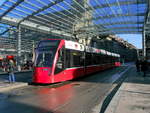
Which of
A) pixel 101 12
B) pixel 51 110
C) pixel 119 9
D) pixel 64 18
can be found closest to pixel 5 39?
pixel 64 18

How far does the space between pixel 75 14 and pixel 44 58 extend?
15217 mm

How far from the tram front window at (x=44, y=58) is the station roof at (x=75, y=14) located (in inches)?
328

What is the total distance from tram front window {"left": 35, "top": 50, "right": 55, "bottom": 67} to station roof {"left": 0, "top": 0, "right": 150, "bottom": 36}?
8335 mm

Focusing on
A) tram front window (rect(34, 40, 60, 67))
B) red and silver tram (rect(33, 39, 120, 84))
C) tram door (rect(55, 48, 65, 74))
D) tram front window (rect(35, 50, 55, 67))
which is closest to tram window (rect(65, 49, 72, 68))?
red and silver tram (rect(33, 39, 120, 84))

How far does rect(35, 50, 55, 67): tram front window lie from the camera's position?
12.4 metres

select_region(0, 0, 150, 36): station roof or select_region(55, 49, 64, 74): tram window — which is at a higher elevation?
select_region(0, 0, 150, 36): station roof

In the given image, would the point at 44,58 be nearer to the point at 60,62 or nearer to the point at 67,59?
the point at 60,62

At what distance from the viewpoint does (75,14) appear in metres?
26.4

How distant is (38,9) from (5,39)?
1550 cm

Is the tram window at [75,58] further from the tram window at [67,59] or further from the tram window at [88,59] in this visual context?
the tram window at [88,59]

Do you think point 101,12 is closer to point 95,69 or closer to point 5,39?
point 95,69

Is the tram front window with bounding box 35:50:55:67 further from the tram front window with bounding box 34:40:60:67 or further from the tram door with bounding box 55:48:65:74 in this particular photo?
the tram door with bounding box 55:48:65:74

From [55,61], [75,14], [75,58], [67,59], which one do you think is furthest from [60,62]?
[75,14]

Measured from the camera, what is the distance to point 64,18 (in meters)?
27.0
